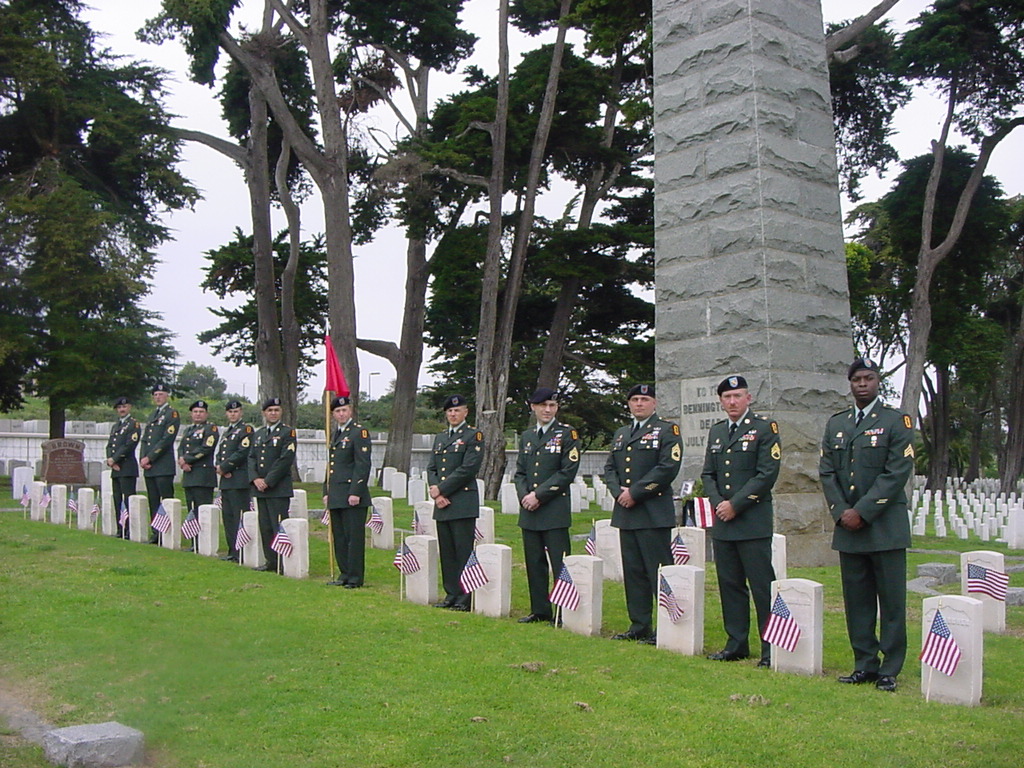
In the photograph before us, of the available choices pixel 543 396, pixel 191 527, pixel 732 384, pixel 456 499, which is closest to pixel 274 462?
pixel 191 527

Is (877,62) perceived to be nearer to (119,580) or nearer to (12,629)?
(119,580)

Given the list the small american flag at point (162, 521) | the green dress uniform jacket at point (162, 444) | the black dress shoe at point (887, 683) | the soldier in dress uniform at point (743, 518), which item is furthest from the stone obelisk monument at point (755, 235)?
the green dress uniform jacket at point (162, 444)

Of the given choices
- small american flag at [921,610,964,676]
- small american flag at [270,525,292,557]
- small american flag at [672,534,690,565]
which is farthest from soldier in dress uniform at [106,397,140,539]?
small american flag at [921,610,964,676]

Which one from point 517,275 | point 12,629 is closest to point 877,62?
point 517,275

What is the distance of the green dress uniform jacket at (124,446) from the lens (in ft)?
43.8

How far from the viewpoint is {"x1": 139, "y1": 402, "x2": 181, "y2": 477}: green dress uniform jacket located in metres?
12.8

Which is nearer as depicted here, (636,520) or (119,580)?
(636,520)

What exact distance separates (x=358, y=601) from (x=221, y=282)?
1843 cm

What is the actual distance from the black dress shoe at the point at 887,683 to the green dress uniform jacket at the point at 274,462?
20.7 feet

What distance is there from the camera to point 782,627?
19.7ft

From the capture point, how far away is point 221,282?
25.3m

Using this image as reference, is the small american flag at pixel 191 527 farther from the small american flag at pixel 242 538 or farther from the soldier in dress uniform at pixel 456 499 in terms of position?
the soldier in dress uniform at pixel 456 499

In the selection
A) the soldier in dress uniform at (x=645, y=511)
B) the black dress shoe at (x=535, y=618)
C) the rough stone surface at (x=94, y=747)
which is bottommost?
the black dress shoe at (x=535, y=618)

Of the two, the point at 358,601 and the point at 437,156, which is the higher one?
the point at 437,156
